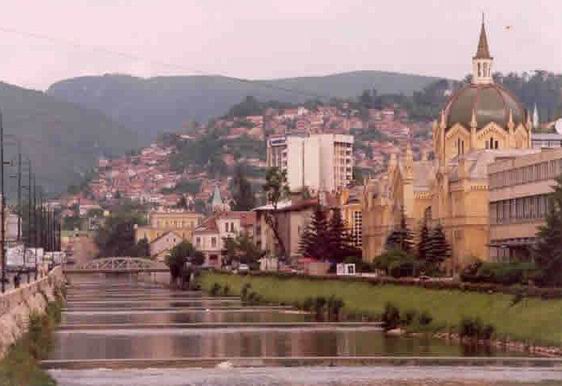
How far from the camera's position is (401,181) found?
15138 cm

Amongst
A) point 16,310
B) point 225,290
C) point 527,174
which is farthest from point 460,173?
point 16,310

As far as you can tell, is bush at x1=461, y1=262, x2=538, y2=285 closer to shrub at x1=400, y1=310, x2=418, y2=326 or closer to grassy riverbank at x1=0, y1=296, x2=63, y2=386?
shrub at x1=400, y1=310, x2=418, y2=326

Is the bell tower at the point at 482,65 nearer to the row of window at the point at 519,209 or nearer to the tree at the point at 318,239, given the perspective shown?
the tree at the point at 318,239

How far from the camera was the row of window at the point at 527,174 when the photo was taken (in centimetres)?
11112

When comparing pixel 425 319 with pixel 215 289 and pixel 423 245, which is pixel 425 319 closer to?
pixel 423 245

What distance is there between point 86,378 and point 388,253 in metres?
72.9

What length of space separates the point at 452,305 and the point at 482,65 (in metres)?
73.9

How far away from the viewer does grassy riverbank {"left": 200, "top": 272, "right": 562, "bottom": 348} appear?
7212cm

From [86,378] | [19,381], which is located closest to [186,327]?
[86,378]

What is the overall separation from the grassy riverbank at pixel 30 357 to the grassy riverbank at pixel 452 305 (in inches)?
705

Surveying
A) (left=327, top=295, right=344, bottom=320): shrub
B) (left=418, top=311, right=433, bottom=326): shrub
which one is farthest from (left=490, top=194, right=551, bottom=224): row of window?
(left=418, top=311, right=433, bottom=326): shrub

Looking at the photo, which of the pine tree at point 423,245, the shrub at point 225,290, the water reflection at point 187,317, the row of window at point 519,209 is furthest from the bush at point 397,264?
the shrub at point 225,290

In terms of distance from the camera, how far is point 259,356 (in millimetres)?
68688

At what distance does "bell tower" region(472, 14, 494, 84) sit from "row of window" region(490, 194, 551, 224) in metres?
28.3
